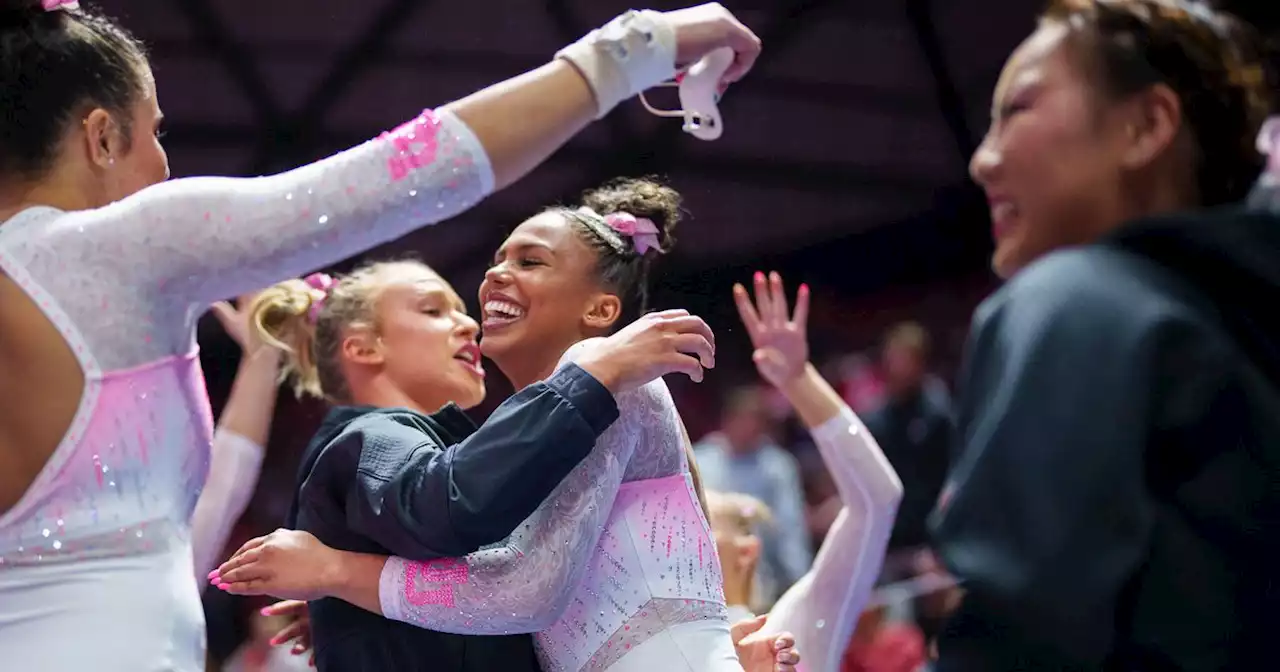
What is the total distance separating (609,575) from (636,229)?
0.55 m

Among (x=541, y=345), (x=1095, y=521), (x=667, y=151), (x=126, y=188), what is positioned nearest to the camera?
(x=1095, y=521)

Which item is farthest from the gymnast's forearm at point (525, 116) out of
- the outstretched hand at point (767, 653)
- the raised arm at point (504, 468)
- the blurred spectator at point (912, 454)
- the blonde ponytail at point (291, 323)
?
the blurred spectator at point (912, 454)

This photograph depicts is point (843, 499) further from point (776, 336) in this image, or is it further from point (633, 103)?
point (633, 103)

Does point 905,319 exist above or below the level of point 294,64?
below

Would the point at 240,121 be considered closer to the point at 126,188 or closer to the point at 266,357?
the point at 266,357

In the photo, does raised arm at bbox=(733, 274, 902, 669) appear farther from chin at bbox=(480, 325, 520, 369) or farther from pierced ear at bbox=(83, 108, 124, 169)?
pierced ear at bbox=(83, 108, 124, 169)

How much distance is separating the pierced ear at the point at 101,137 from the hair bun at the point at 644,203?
32.8 inches

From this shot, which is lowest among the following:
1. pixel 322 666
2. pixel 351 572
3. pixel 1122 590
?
pixel 322 666

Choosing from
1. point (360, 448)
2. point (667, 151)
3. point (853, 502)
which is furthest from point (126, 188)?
point (667, 151)

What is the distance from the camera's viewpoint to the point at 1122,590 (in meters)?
0.85


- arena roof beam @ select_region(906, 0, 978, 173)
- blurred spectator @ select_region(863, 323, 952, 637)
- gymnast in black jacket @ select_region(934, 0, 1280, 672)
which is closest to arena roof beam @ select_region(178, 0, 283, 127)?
arena roof beam @ select_region(906, 0, 978, 173)

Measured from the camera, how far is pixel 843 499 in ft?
6.99

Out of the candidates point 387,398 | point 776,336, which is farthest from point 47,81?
point 776,336

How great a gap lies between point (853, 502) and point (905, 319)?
419 centimetres
